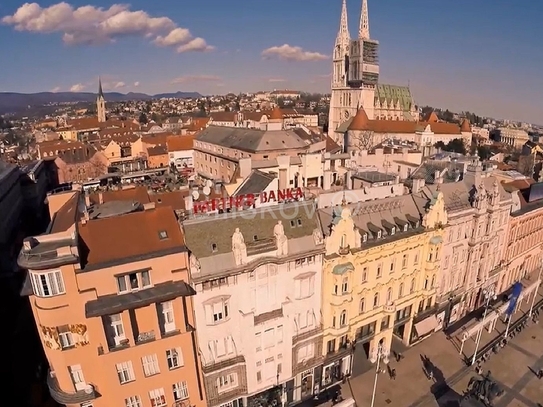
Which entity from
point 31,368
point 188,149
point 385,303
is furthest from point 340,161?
point 188,149

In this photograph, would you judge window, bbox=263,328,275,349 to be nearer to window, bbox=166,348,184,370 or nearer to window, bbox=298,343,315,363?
window, bbox=298,343,315,363

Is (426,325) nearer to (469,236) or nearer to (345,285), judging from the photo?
(469,236)

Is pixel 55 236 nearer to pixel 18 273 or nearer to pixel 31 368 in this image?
pixel 31 368

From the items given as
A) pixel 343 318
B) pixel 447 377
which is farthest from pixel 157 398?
pixel 447 377

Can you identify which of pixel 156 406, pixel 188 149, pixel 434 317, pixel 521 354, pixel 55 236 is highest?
pixel 55 236

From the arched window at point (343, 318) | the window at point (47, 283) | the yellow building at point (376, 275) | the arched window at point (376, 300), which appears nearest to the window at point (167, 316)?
the window at point (47, 283)

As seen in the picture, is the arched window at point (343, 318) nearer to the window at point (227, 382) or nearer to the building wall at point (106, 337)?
the window at point (227, 382)
